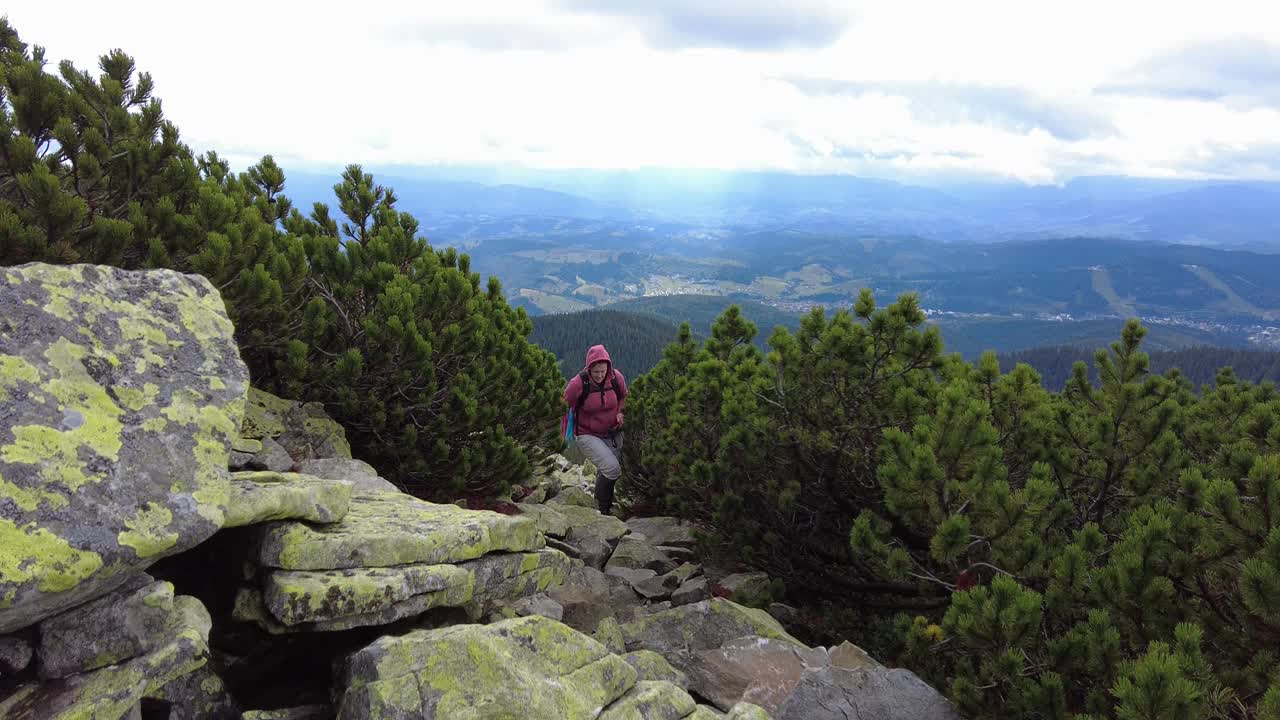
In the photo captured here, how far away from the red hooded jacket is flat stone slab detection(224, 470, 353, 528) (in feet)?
23.3

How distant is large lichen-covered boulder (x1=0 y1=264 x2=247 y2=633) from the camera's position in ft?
11.9

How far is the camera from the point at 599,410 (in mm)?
13156

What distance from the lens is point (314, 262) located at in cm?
1066

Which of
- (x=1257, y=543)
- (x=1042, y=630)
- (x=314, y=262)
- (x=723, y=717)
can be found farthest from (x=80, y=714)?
(x=314, y=262)

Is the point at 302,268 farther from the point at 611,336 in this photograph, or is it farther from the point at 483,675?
the point at 611,336

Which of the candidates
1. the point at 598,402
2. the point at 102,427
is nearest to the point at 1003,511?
the point at 102,427

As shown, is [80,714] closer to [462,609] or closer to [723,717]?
[462,609]

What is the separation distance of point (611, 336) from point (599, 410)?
150750mm

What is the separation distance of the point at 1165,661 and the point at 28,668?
681 cm

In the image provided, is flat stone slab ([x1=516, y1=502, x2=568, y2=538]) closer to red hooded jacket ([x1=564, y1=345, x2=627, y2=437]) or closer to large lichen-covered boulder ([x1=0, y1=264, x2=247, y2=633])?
red hooded jacket ([x1=564, y1=345, x2=627, y2=437])

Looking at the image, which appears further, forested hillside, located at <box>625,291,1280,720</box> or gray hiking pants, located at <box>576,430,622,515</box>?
gray hiking pants, located at <box>576,430,622,515</box>

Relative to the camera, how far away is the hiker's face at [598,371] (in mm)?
12576

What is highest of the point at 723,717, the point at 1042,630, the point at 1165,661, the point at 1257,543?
the point at 1257,543

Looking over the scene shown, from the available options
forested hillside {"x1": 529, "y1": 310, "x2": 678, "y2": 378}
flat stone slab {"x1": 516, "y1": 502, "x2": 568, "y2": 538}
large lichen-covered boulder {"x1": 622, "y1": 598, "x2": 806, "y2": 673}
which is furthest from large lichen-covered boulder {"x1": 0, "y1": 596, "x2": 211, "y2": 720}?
forested hillside {"x1": 529, "y1": 310, "x2": 678, "y2": 378}
